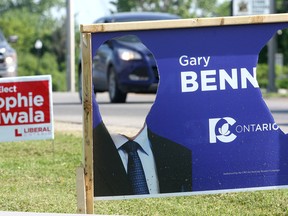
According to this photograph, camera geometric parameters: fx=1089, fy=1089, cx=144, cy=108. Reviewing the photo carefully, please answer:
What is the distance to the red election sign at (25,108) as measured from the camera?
9.96m

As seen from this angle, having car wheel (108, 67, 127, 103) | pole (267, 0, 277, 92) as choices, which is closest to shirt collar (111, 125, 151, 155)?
car wheel (108, 67, 127, 103)

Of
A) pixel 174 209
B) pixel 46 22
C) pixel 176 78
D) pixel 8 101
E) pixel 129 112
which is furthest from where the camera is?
pixel 46 22

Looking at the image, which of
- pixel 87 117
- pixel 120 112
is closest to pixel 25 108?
A: pixel 87 117

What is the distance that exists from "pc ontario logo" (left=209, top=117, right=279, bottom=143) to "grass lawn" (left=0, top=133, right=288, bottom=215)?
880mm

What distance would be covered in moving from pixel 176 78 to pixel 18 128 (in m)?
3.37

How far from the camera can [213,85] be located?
7.36m

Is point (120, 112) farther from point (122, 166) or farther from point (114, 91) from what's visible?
point (122, 166)

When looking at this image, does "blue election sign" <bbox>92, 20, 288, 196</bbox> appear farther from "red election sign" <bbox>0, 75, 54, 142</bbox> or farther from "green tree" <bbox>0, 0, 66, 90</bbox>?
"green tree" <bbox>0, 0, 66, 90</bbox>

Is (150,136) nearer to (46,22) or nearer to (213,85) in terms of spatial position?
(213,85)

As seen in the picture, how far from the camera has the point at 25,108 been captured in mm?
10258

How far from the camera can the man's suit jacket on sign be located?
740cm

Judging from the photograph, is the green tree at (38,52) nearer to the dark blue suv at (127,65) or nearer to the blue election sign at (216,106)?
the dark blue suv at (127,65)

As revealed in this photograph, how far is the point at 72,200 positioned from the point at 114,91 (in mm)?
12561

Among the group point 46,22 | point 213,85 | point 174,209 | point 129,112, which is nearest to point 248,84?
point 213,85
